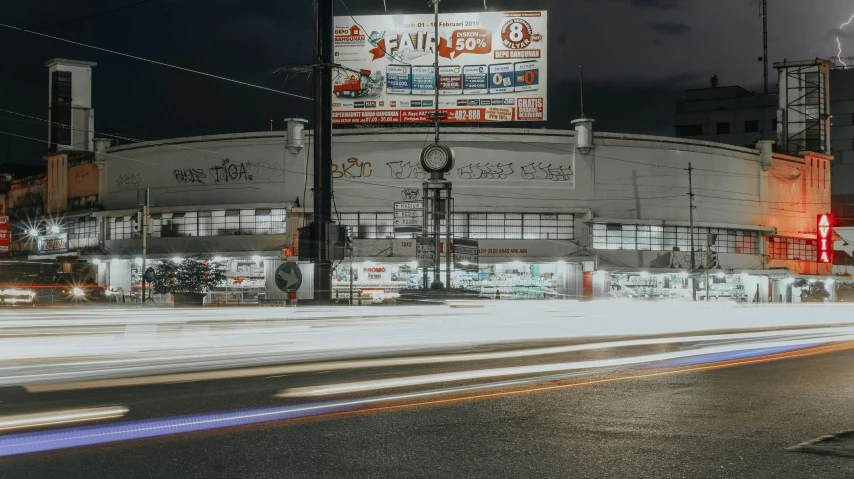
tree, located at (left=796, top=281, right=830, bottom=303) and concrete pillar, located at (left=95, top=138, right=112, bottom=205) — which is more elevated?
concrete pillar, located at (left=95, top=138, right=112, bottom=205)

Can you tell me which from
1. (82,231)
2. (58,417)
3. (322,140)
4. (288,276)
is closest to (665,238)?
(322,140)

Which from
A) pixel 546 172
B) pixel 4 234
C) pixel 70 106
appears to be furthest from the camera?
pixel 4 234

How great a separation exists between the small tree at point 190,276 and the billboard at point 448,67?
9949 mm

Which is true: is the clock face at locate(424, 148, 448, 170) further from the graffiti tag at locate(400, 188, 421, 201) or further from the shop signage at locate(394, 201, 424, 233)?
the graffiti tag at locate(400, 188, 421, 201)

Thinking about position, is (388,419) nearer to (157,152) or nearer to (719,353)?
(719,353)

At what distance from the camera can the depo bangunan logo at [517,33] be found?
4631 centimetres

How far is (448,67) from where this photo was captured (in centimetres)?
4672

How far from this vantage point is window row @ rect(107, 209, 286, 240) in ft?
151

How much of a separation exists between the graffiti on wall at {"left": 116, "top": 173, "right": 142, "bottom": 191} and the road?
3794 centimetres

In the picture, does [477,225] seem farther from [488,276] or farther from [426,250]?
[426,250]

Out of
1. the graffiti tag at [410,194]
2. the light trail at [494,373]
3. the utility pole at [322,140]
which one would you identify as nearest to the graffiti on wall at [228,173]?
the graffiti tag at [410,194]

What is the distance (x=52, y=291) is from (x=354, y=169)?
15782 millimetres

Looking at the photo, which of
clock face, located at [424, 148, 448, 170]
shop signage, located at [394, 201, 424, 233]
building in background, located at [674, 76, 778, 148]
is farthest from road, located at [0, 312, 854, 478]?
building in background, located at [674, 76, 778, 148]

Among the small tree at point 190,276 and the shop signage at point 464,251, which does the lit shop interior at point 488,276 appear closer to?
the small tree at point 190,276
